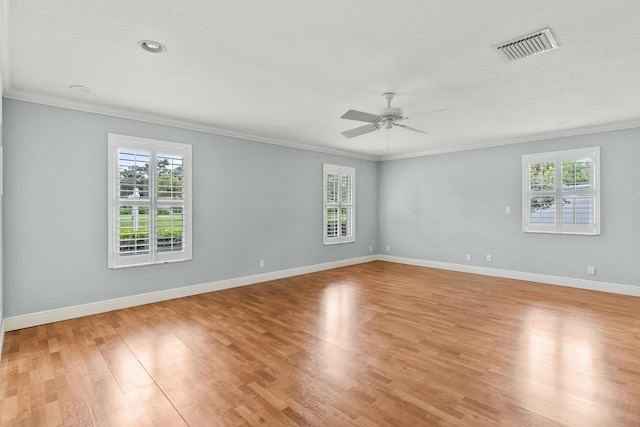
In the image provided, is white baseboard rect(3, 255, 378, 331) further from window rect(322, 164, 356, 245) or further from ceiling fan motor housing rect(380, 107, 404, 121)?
ceiling fan motor housing rect(380, 107, 404, 121)

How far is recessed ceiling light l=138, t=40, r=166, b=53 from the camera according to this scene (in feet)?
8.22

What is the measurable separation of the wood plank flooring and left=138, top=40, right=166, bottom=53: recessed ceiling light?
2.63m

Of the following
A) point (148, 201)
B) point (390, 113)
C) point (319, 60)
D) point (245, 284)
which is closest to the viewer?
point (319, 60)

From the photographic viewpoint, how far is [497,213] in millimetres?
6195

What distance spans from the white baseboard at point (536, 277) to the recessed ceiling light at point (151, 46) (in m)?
6.39

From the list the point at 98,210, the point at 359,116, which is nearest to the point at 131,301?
the point at 98,210

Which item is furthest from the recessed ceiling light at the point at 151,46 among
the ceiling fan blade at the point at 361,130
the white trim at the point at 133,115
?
the ceiling fan blade at the point at 361,130

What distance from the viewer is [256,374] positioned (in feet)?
8.14

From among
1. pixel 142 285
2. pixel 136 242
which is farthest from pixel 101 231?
pixel 142 285

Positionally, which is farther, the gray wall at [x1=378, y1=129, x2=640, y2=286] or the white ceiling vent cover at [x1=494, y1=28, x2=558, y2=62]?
the gray wall at [x1=378, y1=129, x2=640, y2=286]

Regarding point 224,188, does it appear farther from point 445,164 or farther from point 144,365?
point 445,164

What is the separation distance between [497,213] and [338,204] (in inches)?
127

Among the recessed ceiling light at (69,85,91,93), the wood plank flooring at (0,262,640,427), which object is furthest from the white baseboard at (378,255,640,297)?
the recessed ceiling light at (69,85,91,93)

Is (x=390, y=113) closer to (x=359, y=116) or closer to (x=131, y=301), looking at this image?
(x=359, y=116)
